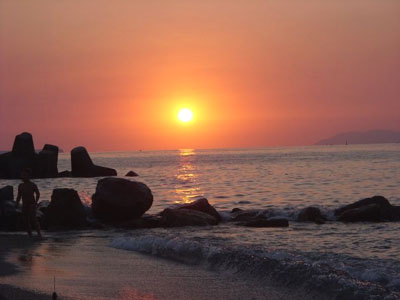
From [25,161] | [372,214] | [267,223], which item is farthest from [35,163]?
[372,214]

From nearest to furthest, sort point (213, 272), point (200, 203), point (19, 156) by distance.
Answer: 1. point (213, 272)
2. point (200, 203)
3. point (19, 156)

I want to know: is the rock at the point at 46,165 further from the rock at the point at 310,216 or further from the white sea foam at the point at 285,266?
the white sea foam at the point at 285,266

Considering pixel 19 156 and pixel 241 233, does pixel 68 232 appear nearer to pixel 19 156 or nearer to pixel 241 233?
pixel 241 233

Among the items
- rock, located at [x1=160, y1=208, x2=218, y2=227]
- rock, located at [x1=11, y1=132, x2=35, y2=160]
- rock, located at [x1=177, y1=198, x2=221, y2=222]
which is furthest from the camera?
rock, located at [x1=11, y1=132, x2=35, y2=160]

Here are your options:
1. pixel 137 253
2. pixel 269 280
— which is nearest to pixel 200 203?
pixel 137 253

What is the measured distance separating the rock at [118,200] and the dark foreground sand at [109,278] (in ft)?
23.8

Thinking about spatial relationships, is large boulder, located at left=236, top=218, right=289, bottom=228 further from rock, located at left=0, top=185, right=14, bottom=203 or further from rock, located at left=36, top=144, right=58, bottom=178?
rock, located at left=36, top=144, right=58, bottom=178

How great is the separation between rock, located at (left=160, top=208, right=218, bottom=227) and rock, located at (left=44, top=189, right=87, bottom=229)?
3500 millimetres

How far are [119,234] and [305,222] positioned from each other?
8.49m

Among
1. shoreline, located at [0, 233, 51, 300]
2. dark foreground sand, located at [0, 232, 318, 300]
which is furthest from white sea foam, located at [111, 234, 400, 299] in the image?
shoreline, located at [0, 233, 51, 300]

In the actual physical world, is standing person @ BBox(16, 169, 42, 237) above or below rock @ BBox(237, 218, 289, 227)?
above

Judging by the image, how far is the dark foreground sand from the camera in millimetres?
10656

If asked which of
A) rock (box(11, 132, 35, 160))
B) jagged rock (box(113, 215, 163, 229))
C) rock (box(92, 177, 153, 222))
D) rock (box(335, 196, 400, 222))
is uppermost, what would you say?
rock (box(11, 132, 35, 160))

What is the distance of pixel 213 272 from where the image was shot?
1357cm
